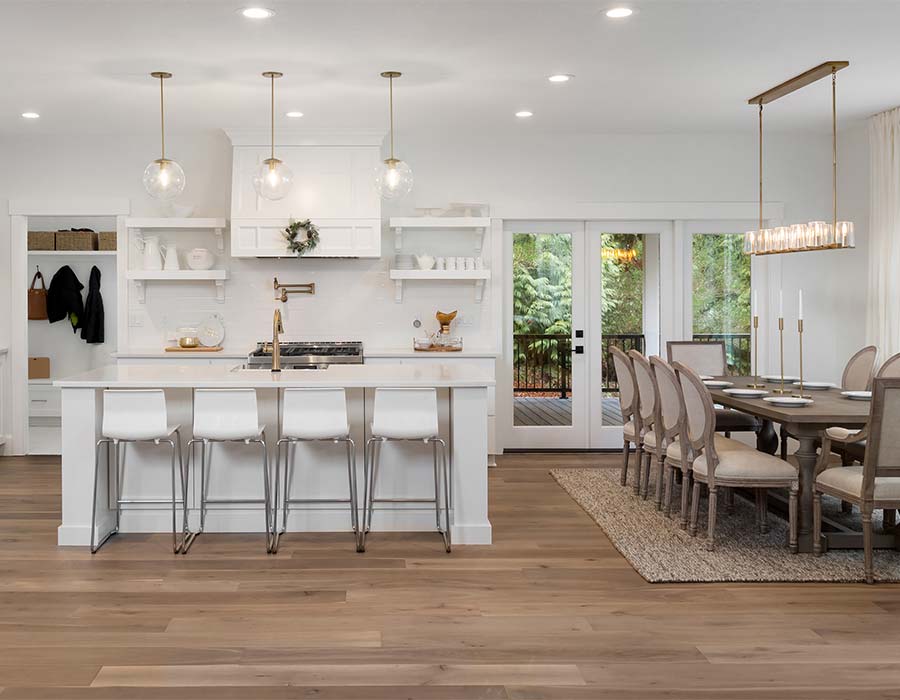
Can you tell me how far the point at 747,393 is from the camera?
17.2 feet

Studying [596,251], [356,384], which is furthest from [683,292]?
[356,384]

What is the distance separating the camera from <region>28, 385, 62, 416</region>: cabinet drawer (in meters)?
9.30

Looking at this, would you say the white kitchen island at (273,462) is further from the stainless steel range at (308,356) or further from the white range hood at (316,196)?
the white range hood at (316,196)

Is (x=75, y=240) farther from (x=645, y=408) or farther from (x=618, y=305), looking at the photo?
(x=645, y=408)

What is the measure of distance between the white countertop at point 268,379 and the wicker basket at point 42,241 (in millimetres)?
4406

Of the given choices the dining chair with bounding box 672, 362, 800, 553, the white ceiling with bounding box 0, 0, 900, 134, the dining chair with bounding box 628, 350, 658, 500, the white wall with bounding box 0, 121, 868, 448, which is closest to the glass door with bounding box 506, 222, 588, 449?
the white wall with bounding box 0, 121, 868, 448

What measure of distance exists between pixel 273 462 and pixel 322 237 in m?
2.61

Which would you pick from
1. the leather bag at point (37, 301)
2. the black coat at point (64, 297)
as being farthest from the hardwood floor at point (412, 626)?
the leather bag at point (37, 301)

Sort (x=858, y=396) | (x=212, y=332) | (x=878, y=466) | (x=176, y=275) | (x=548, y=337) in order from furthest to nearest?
1. (x=548, y=337)
2. (x=212, y=332)
3. (x=176, y=275)
4. (x=858, y=396)
5. (x=878, y=466)

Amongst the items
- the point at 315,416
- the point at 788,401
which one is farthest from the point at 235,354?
the point at 788,401

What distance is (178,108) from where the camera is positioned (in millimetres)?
6430

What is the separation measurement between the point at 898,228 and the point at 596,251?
2347mm

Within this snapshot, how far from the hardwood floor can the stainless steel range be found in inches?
86.9

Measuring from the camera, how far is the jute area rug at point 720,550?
4.16 m
